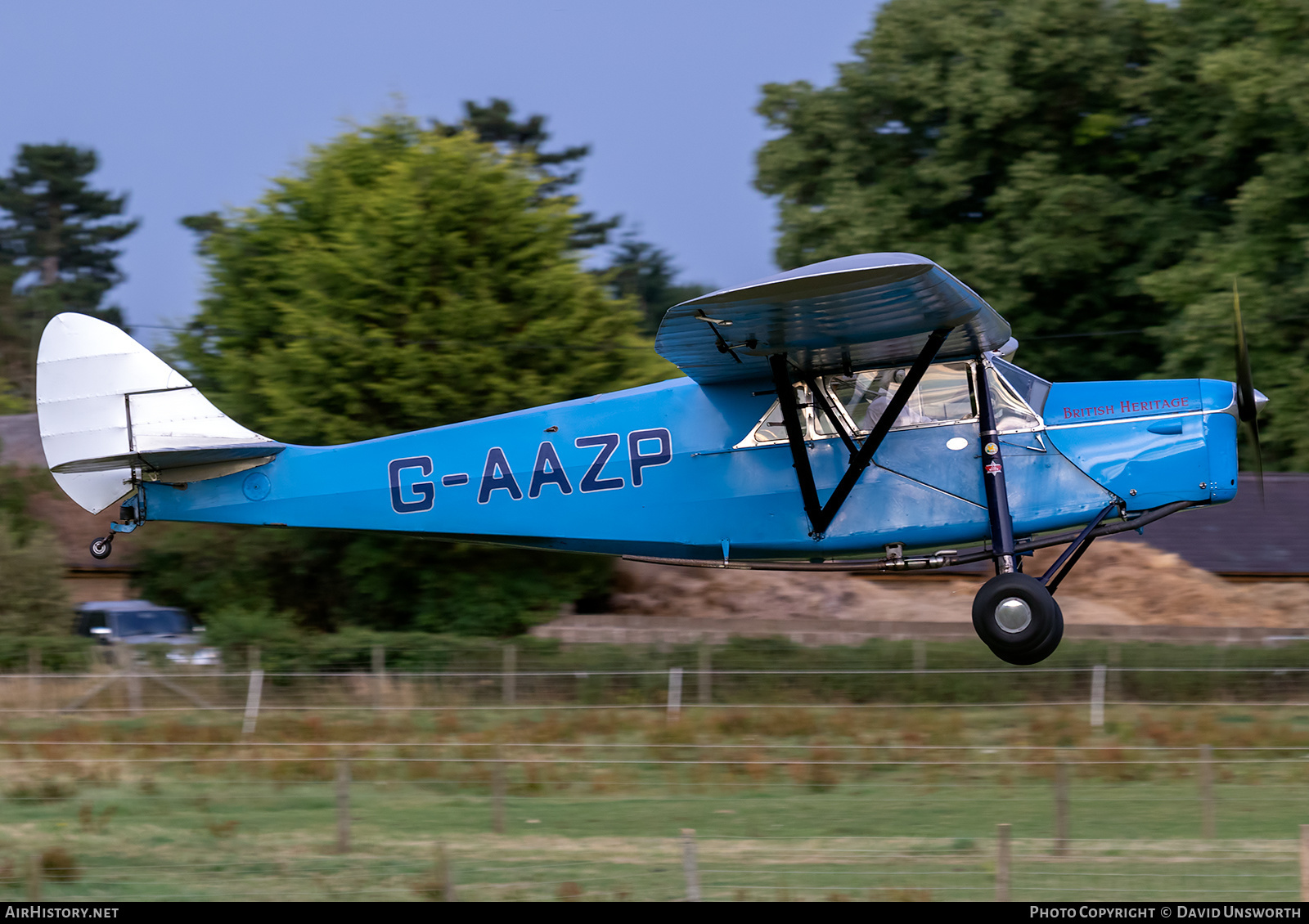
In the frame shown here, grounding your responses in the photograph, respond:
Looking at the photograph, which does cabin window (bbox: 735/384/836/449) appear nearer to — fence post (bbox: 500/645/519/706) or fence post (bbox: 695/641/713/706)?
fence post (bbox: 695/641/713/706)

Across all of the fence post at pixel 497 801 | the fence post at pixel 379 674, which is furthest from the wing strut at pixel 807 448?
the fence post at pixel 379 674

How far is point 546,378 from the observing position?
67.6 ft

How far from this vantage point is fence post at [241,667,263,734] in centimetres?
1616

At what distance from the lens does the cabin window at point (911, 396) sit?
10766 mm

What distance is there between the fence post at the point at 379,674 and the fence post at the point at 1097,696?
826cm

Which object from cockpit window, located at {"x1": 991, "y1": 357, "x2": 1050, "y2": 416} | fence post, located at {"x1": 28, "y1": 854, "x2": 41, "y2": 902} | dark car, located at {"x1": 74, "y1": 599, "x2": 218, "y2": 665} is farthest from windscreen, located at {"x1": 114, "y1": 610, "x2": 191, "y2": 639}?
cockpit window, located at {"x1": 991, "y1": 357, "x2": 1050, "y2": 416}

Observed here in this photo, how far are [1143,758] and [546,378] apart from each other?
10311 millimetres

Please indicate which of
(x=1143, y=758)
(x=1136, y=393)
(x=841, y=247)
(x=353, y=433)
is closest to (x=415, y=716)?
(x=353, y=433)

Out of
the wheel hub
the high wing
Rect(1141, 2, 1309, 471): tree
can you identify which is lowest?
the wheel hub

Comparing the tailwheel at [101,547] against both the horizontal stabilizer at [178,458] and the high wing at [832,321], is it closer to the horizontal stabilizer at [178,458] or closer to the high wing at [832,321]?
the horizontal stabilizer at [178,458]

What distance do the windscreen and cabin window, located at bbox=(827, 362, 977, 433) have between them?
43.1ft

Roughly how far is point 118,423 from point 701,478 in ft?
17.4

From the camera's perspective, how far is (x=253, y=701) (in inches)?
660
